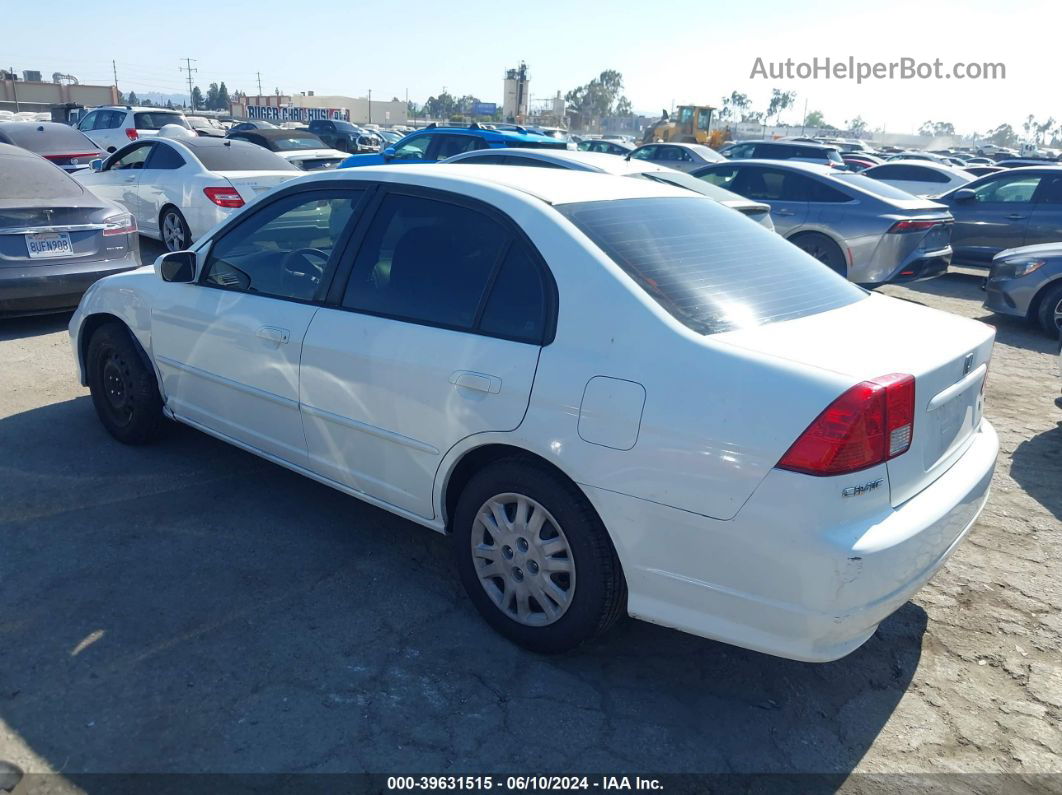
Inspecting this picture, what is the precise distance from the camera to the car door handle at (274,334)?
373 centimetres

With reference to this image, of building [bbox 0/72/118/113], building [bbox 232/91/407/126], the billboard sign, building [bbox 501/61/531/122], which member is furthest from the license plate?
building [bbox 232/91/407/126]

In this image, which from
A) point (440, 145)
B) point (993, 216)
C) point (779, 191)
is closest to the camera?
point (779, 191)

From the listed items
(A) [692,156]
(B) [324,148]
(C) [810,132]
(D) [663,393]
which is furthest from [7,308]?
(C) [810,132]

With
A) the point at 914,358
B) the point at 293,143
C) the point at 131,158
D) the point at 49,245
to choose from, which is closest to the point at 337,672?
the point at 914,358

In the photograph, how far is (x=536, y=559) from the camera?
3029mm

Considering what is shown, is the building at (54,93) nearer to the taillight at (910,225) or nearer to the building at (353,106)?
the building at (353,106)

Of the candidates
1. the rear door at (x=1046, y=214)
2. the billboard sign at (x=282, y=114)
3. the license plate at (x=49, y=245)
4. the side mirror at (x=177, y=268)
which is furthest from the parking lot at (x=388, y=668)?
the billboard sign at (x=282, y=114)

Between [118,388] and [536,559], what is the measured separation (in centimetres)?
304

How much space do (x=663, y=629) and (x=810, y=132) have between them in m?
109

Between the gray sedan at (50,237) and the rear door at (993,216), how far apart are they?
1055 centimetres

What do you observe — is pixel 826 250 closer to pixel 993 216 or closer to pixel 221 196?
pixel 993 216

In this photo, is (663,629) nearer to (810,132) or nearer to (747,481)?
(747,481)

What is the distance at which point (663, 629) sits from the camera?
11.2 feet

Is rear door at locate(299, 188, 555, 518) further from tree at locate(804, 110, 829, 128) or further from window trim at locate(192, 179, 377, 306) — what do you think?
tree at locate(804, 110, 829, 128)
